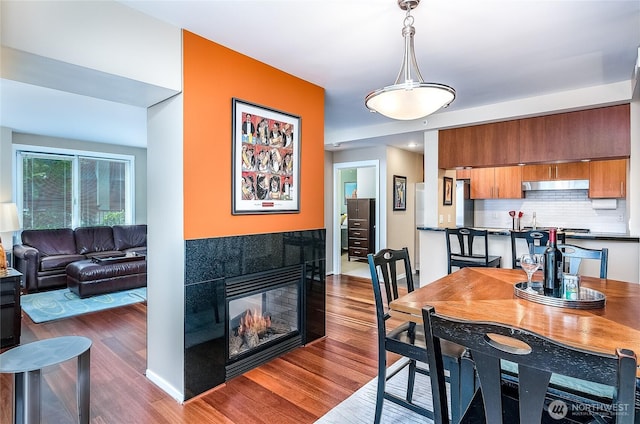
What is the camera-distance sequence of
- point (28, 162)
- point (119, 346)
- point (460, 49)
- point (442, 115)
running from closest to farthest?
point (460, 49)
point (119, 346)
point (442, 115)
point (28, 162)

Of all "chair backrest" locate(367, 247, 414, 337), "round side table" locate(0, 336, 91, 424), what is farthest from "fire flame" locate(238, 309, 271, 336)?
"chair backrest" locate(367, 247, 414, 337)

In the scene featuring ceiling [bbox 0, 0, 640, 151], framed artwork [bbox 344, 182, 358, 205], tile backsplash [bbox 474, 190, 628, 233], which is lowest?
tile backsplash [bbox 474, 190, 628, 233]

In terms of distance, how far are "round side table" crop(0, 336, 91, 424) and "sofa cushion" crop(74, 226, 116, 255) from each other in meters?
4.69

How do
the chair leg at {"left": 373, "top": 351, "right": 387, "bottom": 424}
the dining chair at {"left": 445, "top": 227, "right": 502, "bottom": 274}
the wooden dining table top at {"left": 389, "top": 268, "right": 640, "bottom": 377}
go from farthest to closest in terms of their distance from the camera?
the dining chair at {"left": 445, "top": 227, "right": 502, "bottom": 274}, the chair leg at {"left": 373, "top": 351, "right": 387, "bottom": 424}, the wooden dining table top at {"left": 389, "top": 268, "right": 640, "bottom": 377}

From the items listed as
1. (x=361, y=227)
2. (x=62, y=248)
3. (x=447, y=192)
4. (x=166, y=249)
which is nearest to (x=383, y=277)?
(x=166, y=249)

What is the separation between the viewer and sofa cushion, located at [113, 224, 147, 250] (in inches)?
247

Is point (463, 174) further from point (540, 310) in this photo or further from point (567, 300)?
point (540, 310)

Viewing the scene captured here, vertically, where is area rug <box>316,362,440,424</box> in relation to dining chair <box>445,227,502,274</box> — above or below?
below

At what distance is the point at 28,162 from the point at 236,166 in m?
5.55

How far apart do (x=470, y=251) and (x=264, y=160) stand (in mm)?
2576

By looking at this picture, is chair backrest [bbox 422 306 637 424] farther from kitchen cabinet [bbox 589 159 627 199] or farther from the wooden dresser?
the wooden dresser

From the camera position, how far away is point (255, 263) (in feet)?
8.85

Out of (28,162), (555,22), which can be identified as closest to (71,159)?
(28,162)

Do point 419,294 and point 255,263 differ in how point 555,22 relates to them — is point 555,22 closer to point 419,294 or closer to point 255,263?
point 419,294
